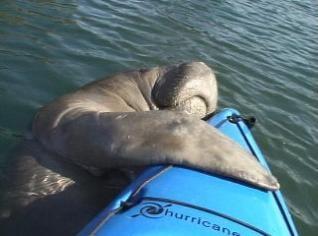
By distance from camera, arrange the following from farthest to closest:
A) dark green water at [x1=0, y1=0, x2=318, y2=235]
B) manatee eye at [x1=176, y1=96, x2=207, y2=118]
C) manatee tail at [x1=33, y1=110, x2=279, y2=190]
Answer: dark green water at [x1=0, y1=0, x2=318, y2=235] < manatee eye at [x1=176, y1=96, x2=207, y2=118] < manatee tail at [x1=33, y1=110, x2=279, y2=190]

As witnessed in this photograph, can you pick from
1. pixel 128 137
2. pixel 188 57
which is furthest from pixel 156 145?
pixel 188 57

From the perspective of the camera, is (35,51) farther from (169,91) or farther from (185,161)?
(185,161)

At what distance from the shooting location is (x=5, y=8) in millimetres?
10406

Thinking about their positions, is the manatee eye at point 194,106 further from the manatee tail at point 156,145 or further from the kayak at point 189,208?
the kayak at point 189,208

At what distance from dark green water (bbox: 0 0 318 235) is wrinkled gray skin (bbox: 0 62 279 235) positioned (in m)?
1.08

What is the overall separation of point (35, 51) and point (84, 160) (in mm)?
4573

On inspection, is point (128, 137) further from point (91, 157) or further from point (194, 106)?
point (194, 106)

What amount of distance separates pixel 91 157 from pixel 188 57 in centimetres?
610

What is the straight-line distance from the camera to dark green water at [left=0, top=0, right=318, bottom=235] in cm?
772

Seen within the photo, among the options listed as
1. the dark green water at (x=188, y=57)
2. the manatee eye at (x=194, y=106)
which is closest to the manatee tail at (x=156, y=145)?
the manatee eye at (x=194, y=106)

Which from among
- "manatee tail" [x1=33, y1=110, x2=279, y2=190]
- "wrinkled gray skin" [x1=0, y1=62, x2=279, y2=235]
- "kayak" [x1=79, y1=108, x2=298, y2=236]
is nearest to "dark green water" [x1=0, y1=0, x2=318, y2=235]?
"wrinkled gray skin" [x1=0, y1=62, x2=279, y2=235]

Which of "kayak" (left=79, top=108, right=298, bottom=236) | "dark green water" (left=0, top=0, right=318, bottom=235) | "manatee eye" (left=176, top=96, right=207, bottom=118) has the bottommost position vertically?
"dark green water" (left=0, top=0, right=318, bottom=235)

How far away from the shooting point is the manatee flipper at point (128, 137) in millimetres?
4582

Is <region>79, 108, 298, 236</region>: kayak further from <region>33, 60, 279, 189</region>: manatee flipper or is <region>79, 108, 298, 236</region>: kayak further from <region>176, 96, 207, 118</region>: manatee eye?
<region>176, 96, 207, 118</region>: manatee eye
